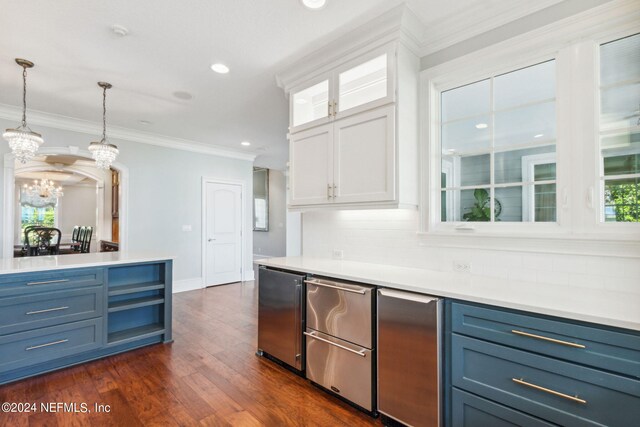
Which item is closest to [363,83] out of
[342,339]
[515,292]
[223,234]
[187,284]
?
[515,292]

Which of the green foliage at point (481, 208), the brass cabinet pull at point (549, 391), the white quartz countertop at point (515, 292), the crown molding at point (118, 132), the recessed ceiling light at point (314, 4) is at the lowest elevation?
the brass cabinet pull at point (549, 391)

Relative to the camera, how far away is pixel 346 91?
2557mm

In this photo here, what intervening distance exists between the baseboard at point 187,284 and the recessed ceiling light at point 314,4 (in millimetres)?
4946

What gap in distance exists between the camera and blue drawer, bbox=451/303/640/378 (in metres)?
1.23

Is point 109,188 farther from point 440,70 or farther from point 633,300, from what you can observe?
point 633,300

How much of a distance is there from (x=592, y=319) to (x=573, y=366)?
9.0 inches

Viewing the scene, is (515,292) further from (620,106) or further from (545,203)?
(620,106)

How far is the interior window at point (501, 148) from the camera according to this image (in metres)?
1.97

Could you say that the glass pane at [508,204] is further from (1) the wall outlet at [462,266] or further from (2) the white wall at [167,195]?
(2) the white wall at [167,195]

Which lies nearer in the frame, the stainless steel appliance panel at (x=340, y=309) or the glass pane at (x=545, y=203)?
the glass pane at (x=545, y=203)

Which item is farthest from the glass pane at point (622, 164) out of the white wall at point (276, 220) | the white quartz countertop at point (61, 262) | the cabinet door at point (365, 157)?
the white wall at point (276, 220)

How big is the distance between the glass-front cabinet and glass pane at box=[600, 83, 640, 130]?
1.22 meters

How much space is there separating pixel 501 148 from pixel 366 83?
3.66 feet

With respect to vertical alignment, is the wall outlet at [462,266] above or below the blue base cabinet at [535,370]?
above
